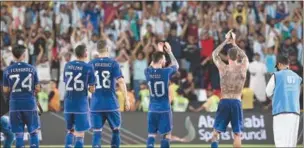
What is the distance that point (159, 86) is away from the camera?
20844 millimetres

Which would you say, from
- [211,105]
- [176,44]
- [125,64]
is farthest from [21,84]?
[176,44]

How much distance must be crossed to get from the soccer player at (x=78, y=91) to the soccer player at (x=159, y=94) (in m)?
1.62

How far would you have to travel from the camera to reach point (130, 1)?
31.8 m

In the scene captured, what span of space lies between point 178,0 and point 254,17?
2.76 metres

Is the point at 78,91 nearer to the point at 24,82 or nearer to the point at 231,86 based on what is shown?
the point at 24,82

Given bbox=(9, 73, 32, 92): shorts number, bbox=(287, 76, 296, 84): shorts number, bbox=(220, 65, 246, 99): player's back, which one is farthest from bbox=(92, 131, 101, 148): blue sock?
bbox=(287, 76, 296, 84): shorts number

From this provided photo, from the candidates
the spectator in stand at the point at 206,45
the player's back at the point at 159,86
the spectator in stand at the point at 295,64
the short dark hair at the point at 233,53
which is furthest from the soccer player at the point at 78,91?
the spectator in stand at the point at 295,64

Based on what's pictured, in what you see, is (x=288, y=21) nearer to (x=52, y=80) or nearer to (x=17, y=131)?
(x=52, y=80)

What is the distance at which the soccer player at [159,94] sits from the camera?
68.3ft

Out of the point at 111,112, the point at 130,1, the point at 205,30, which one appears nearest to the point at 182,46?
the point at 205,30

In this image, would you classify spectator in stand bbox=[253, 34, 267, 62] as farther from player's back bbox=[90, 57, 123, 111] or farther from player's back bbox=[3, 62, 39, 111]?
player's back bbox=[3, 62, 39, 111]

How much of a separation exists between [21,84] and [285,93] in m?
5.70

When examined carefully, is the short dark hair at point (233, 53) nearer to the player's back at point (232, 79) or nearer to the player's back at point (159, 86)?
the player's back at point (232, 79)

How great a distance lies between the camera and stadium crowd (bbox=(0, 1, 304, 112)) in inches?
1139
